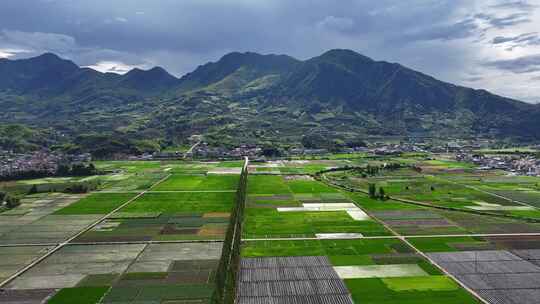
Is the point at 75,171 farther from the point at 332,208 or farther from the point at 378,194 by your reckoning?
the point at 378,194

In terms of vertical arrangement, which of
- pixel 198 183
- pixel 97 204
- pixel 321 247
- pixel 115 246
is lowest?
pixel 321 247

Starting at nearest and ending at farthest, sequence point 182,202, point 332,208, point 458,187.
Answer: point 332,208 < point 182,202 < point 458,187

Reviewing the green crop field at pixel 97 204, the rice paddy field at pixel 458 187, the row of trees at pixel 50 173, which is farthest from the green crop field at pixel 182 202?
the row of trees at pixel 50 173

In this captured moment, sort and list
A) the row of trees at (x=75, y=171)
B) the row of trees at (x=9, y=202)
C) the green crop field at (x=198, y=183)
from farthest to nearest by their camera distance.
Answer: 1. the row of trees at (x=75, y=171)
2. the green crop field at (x=198, y=183)
3. the row of trees at (x=9, y=202)

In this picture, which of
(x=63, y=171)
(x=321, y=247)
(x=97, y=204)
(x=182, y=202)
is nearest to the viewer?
(x=321, y=247)

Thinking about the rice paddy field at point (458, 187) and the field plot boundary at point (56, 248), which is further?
the rice paddy field at point (458, 187)

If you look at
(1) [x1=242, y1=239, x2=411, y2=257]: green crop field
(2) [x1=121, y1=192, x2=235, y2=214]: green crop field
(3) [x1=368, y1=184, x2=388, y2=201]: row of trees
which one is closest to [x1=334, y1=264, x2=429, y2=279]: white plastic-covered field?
(1) [x1=242, y1=239, x2=411, y2=257]: green crop field

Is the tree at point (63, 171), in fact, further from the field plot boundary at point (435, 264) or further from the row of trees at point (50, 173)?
the field plot boundary at point (435, 264)

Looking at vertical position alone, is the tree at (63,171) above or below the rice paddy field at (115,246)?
above

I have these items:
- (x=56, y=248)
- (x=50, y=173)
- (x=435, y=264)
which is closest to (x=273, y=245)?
(x=435, y=264)
